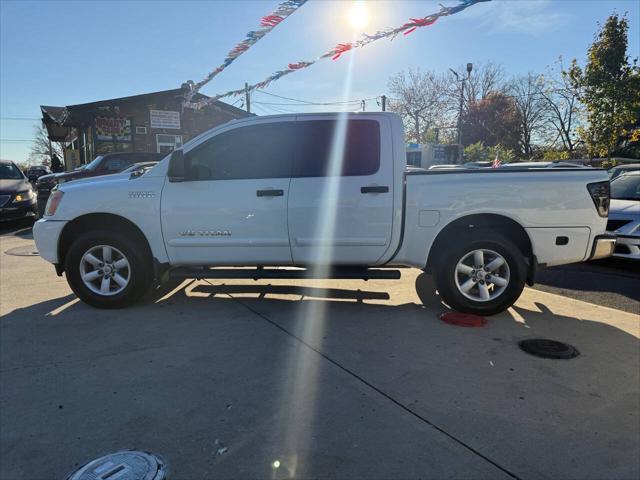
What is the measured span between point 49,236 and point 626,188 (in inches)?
346

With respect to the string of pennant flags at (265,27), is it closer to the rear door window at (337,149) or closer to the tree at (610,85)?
the rear door window at (337,149)

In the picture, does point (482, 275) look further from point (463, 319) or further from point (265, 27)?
point (265, 27)

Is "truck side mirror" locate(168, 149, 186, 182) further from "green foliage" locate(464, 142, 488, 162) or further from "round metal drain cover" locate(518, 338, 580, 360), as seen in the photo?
"green foliage" locate(464, 142, 488, 162)

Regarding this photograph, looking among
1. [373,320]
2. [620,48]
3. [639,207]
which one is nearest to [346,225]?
[373,320]

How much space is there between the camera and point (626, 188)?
7.77m

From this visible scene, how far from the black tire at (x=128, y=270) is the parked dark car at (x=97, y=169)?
825cm

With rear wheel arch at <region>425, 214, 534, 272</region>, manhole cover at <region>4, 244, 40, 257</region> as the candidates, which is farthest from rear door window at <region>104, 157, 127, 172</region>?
rear wheel arch at <region>425, 214, 534, 272</region>

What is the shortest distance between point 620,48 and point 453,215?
14462 mm

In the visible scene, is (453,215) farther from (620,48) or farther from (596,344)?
(620,48)

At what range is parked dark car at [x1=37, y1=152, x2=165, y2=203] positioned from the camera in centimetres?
1209

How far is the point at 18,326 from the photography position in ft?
14.2

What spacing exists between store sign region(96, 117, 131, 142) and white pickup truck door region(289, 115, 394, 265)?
19676 mm

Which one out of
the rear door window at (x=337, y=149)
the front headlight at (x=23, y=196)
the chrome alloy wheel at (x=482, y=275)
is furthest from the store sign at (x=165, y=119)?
the chrome alloy wheel at (x=482, y=275)

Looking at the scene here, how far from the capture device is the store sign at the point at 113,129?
2106 cm
